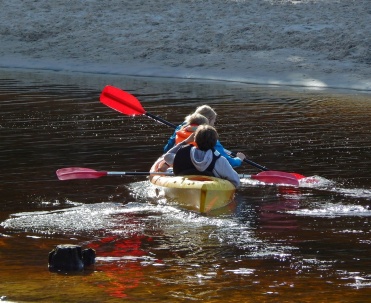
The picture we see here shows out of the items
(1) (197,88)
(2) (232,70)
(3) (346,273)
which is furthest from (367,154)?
(2) (232,70)

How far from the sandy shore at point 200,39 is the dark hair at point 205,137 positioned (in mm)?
12233

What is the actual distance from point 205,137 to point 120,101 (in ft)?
11.6

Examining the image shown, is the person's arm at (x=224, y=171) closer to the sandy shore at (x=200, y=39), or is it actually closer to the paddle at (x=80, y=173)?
the paddle at (x=80, y=173)

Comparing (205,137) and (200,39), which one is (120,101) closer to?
(205,137)

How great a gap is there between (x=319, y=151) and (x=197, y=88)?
28.4ft

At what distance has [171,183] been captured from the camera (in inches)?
413

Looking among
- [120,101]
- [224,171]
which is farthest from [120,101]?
[224,171]

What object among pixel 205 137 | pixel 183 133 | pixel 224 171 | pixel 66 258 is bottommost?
pixel 66 258

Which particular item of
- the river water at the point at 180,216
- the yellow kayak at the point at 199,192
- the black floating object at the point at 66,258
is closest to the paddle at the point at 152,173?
the river water at the point at 180,216

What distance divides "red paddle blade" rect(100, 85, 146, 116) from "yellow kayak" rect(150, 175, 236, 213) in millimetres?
2979

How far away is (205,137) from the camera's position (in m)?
10.2

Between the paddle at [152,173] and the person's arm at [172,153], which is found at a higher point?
the person's arm at [172,153]

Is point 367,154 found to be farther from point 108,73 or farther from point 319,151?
point 108,73

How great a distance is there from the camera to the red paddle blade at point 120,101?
13.4 meters
